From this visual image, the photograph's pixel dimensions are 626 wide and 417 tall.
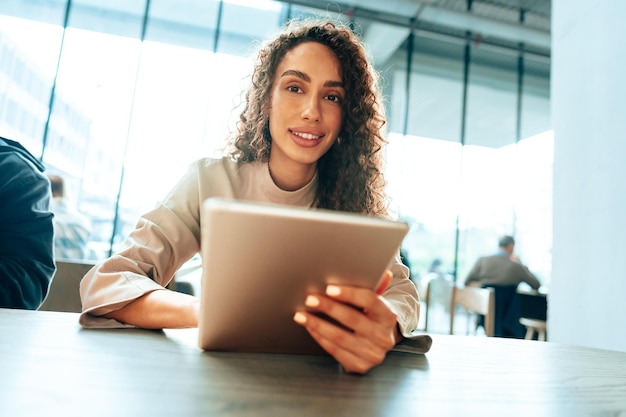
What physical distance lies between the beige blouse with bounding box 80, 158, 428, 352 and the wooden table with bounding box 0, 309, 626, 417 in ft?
0.24

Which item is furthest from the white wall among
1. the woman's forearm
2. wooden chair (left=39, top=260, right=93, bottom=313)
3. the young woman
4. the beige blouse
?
wooden chair (left=39, top=260, right=93, bottom=313)

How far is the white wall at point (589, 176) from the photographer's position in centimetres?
227

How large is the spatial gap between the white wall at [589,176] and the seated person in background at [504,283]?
196cm

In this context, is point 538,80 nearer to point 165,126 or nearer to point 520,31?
point 520,31

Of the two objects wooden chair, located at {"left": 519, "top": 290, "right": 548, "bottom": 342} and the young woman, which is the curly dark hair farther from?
wooden chair, located at {"left": 519, "top": 290, "right": 548, "bottom": 342}

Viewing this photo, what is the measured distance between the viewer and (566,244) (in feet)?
8.55

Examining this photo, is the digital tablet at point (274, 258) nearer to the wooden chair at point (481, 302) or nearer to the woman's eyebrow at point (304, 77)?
the woman's eyebrow at point (304, 77)

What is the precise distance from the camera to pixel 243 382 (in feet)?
1.62

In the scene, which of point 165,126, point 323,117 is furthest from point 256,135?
point 165,126

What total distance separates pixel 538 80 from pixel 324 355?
25.7ft

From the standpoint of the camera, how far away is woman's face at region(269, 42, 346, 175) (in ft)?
4.01

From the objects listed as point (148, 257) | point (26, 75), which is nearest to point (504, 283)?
point (148, 257)

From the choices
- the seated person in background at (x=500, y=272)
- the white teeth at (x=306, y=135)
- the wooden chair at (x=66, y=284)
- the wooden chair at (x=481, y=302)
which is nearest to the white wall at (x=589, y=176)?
the wooden chair at (x=481, y=302)

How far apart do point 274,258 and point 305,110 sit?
758 mm
